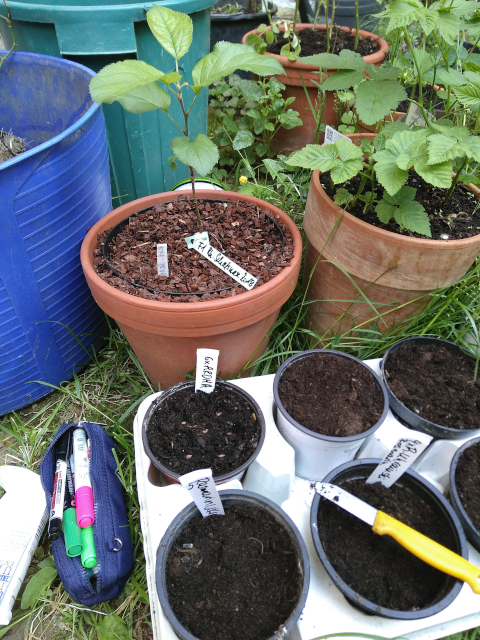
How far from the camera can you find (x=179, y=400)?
0.91 metres

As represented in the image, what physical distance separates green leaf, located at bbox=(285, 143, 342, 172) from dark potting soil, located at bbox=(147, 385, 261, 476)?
0.51m

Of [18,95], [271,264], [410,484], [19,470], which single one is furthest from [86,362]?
[410,484]

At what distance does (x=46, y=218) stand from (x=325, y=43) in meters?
1.74

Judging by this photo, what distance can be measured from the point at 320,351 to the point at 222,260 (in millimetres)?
309

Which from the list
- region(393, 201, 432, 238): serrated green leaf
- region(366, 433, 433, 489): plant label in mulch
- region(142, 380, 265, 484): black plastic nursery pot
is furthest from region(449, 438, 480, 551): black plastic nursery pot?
region(393, 201, 432, 238): serrated green leaf

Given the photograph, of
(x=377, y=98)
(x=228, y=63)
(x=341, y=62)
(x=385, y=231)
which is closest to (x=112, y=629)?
(x=385, y=231)

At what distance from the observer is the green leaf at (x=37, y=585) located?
92cm

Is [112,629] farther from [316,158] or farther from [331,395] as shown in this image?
[316,158]

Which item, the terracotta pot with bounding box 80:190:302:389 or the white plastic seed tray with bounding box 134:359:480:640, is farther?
the terracotta pot with bounding box 80:190:302:389

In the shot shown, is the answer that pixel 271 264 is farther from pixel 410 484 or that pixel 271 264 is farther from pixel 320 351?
pixel 410 484

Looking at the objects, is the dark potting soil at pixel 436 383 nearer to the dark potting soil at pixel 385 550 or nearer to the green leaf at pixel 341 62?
the dark potting soil at pixel 385 550

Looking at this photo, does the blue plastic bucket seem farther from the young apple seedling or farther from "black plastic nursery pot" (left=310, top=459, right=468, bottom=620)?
"black plastic nursery pot" (left=310, top=459, right=468, bottom=620)

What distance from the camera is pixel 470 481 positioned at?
780 millimetres

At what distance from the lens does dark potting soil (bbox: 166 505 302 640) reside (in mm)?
638
